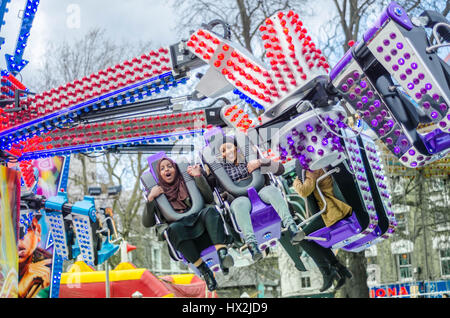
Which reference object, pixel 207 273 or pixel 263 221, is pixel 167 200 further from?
pixel 263 221

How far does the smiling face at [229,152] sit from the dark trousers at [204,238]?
25.9 inches

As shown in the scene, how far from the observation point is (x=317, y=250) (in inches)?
321

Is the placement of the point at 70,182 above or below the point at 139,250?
above

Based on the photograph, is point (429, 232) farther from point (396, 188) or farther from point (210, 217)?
point (210, 217)

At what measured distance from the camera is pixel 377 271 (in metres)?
18.5

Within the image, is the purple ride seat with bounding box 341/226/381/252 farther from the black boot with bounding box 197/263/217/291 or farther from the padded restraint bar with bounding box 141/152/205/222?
the padded restraint bar with bounding box 141/152/205/222

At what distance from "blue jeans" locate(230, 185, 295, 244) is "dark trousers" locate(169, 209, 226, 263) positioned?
0.86ft

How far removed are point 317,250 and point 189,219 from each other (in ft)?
5.57

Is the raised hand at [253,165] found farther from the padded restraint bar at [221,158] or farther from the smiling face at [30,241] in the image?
the smiling face at [30,241]

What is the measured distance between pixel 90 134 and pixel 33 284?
3718 millimetres

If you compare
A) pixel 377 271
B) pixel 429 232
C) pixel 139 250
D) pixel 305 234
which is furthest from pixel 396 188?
pixel 139 250

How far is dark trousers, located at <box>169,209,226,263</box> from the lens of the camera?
7.78m

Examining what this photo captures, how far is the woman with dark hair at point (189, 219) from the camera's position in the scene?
7.79 metres
